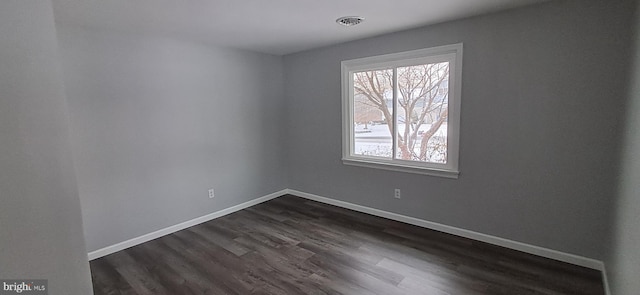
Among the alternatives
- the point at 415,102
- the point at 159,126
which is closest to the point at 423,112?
the point at 415,102

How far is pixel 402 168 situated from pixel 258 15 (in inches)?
92.9

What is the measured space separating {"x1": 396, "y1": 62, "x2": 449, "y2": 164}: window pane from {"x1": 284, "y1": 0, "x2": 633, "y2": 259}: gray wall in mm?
231

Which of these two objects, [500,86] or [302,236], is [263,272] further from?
[500,86]

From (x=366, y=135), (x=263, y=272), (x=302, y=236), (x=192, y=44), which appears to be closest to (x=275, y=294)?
(x=263, y=272)

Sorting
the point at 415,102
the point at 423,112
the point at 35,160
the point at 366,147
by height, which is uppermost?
the point at 415,102

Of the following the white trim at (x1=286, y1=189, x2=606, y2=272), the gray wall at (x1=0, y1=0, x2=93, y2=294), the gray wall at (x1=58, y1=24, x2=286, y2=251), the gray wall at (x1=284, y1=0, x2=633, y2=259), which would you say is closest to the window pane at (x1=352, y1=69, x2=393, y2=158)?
the gray wall at (x1=284, y1=0, x2=633, y2=259)

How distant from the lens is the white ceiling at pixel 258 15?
230 cm

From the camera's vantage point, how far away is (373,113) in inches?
148

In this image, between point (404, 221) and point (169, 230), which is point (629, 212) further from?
point (169, 230)

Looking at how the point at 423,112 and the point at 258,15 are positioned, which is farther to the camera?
the point at 423,112

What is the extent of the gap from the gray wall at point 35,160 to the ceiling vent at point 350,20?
228 cm

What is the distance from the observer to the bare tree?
10.3ft

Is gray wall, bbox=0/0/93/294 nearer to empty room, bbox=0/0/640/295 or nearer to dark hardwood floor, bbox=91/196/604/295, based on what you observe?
empty room, bbox=0/0/640/295

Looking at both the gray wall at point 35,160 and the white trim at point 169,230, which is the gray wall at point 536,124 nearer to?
the white trim at point 169,230
